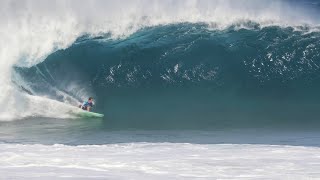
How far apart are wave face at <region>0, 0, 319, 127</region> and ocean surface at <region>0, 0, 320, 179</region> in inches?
1.8

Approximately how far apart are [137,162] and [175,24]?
13.8 m

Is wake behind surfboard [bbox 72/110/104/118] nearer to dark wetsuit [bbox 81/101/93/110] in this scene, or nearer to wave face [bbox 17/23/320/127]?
dark wetsuit [bbox 81/101/93/110]

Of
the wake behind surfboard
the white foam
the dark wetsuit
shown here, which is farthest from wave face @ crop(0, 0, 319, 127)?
the white foam

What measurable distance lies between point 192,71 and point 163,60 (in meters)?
1.11

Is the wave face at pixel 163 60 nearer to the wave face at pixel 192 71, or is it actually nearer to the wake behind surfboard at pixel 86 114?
the wave face at pixel 192 71

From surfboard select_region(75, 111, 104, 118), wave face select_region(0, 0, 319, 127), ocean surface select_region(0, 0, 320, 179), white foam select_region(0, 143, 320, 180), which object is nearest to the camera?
white foam select_region(0, 143, 320, 180)

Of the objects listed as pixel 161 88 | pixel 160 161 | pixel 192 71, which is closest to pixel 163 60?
pixel 192 71

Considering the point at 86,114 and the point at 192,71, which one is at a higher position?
the point at 192,71

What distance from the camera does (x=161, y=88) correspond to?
821 inches

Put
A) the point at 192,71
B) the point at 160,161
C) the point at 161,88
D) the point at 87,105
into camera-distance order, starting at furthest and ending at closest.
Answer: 1. the point at 192,71
2. the point at 161,88
3. the point at 87,105
4. the point at 160,161

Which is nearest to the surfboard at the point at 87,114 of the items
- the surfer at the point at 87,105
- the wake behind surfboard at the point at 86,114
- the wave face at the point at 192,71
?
the wake behind surfboard at the point at 86,114

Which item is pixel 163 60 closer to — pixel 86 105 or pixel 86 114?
pixel 86 105

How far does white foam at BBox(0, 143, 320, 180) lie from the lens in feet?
31.1

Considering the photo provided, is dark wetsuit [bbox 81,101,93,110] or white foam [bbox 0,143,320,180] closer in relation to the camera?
white foam [bbox 0,143,320,180]
